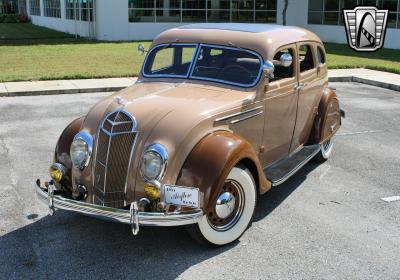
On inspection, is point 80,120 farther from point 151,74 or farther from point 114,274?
point 114,274

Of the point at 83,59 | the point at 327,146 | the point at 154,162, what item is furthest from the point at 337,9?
the point at 154,162

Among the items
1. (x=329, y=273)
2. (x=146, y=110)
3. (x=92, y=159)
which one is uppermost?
(x=146, y=110)

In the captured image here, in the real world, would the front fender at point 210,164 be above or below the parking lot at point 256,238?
above

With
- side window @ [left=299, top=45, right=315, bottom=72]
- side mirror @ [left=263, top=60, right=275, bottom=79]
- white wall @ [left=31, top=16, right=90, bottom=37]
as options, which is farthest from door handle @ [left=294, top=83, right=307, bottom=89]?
white wall @ [left=31, top=16, right=90, bottom=37]

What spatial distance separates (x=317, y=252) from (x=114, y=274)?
1691mm

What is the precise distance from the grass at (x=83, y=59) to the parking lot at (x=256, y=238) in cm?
739

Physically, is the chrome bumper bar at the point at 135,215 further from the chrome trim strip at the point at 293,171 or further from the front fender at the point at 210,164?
the chrome trim strip at the point at 293,171

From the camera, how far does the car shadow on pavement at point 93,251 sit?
384cm

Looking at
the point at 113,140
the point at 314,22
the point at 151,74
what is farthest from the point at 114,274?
the point at 314,22

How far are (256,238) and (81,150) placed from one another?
172 cm

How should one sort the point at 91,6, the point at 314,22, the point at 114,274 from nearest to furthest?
the point at 114,274, the point at 91,6, the point at 314,22

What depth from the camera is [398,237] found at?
4.49 metres

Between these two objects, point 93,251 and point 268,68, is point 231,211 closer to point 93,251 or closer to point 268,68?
point 93,251

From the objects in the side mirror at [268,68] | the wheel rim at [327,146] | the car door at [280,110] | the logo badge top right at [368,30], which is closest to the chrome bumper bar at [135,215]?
the car door at [280,110]
